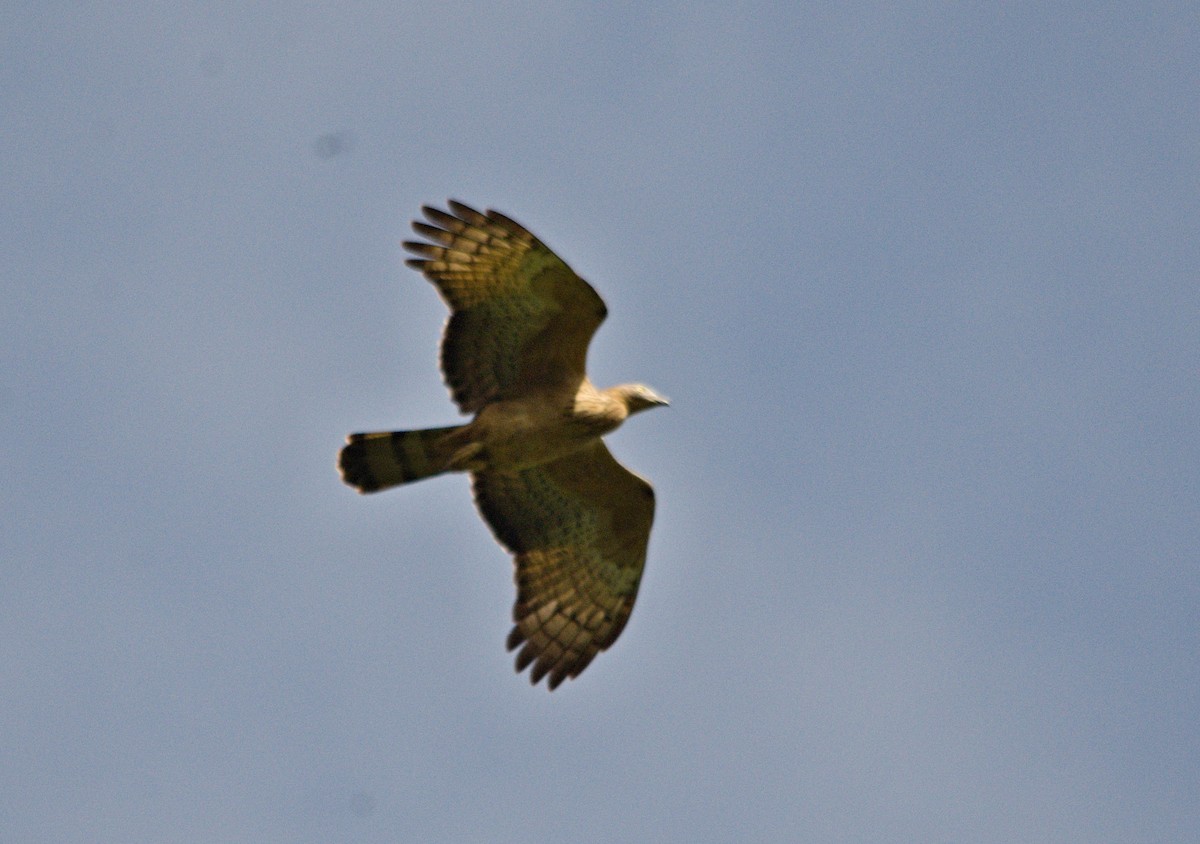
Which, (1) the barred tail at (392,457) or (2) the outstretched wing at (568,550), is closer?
(1) the barred tail at (392,457)

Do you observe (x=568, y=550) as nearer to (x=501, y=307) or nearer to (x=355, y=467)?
(x=355, y=467)

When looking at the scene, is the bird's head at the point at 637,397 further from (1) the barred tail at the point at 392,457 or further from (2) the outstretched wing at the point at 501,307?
(1) the barred tail at the point at 392,457

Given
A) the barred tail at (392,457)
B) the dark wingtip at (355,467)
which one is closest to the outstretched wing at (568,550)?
the barred tail at (392,457)

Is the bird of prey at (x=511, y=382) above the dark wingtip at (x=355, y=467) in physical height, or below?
above

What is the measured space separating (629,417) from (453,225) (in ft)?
6.83

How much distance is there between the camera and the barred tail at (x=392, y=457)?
14.0 metres

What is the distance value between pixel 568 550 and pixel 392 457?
1892 millimetres

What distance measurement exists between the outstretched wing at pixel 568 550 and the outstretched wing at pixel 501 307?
0.93m

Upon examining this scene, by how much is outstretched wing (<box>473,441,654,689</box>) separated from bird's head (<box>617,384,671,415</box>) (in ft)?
1.96

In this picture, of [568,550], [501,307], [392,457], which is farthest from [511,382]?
[568,550]

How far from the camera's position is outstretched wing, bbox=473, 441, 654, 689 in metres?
14.8

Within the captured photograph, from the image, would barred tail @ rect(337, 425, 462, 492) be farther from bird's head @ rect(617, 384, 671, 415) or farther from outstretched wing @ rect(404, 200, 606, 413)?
bird's head @ rect(617, 384, 671, 415)

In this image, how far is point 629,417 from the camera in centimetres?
1430

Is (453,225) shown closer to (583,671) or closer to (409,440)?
(409,440)
